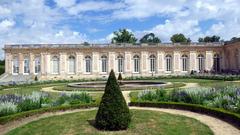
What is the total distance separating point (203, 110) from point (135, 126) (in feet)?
11.8

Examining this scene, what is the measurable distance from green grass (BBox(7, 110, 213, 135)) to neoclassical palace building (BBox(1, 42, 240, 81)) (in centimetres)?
3709

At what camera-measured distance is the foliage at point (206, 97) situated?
12789 mm

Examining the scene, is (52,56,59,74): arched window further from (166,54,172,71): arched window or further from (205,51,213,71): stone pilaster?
(205,51,213,71): stone pilaster

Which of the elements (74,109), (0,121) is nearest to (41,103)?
(74,109)

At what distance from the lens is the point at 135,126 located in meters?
10.4

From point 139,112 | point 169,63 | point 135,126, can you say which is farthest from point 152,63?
point 135,126

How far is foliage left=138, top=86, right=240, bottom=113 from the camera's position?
12.8 metres

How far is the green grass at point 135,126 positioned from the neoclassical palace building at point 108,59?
3709 cm

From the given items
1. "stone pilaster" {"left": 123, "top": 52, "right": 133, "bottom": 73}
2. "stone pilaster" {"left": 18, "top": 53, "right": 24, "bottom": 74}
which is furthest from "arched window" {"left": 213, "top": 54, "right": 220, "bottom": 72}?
"stone pilaster" {"left": 18, "top": 53, "right": 24, "bottom": 74}

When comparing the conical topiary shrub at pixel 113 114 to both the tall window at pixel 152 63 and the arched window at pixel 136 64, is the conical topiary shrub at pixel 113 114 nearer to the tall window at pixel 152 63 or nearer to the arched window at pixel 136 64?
the arched window at pixel 136 64

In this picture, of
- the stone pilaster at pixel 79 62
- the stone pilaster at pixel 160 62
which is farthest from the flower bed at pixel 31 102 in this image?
the stone pilaster at pixel 160 62

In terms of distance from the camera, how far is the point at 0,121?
11.9m

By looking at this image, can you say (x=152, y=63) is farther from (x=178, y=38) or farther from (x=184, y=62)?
(x=178, y=38)

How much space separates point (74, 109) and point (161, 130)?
18.0 ft
